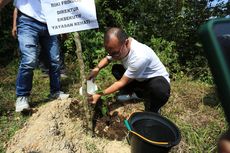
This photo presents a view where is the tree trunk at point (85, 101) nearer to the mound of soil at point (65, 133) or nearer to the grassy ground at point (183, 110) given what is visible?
the mound of soil at point (65, 133)

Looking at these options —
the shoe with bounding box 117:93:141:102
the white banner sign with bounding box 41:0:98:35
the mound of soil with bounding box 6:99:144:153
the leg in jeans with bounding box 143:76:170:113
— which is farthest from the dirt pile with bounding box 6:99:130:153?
the white banner sign with bounding box 41:0:98:35

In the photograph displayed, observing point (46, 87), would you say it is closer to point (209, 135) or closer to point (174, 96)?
point (174, 96)

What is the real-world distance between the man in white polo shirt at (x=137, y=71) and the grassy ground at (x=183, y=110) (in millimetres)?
378

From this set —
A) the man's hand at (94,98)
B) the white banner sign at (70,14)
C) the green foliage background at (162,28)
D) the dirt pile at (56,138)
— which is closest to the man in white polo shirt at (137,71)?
the man's hand at (94,98)

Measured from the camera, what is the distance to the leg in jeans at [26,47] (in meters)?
4.41

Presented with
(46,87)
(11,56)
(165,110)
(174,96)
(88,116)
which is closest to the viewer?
(88,116)

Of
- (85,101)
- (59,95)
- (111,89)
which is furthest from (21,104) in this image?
(111,89)

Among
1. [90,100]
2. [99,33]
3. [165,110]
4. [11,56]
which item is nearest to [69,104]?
[90,100]

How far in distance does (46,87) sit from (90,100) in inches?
64.9

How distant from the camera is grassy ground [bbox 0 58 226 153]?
14.0 feet

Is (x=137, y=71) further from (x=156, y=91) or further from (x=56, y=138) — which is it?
(x=56, y=138)

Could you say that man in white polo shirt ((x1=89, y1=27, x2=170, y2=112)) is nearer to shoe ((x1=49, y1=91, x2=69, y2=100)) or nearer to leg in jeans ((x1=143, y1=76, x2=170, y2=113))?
leg in jeans ((x1=143, y1=76, x2=170, y2=113))

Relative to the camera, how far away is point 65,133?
4227 mm

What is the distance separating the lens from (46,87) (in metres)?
5.66
